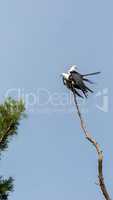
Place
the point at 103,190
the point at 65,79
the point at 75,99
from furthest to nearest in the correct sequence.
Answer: the point at 65,79 → the point at 75,99 → the point at 103,190

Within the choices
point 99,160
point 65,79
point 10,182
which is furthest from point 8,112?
point 99,160

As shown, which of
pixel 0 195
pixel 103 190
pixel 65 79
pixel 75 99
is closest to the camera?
pixel 103 190

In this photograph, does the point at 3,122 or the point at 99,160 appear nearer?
the point at 99,160

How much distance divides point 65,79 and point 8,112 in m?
3.34

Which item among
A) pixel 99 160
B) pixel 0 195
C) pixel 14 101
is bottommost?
pixel 0 195

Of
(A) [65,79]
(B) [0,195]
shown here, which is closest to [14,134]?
(B) [0,195]

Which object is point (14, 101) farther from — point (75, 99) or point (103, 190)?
point (103, 190)

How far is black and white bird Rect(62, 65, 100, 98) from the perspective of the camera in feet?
46.5

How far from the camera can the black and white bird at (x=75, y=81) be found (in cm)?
1416

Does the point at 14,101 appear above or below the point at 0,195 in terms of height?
above

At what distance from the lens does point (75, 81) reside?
14.3 metres

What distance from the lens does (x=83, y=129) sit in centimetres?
1378

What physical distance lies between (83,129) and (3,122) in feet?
13.4

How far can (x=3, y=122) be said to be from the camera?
17.4 meters
